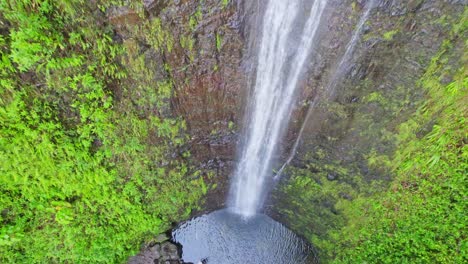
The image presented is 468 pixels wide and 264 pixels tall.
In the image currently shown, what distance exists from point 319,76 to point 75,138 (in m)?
4.21

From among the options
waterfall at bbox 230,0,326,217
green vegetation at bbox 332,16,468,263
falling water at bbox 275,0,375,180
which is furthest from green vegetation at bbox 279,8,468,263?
waterfall at bbox 230,0,326,217

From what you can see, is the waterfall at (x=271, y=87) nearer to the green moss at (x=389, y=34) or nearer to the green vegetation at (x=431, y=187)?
the green moss at (x=389, y=34)

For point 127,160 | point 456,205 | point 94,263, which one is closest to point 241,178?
point 127,160

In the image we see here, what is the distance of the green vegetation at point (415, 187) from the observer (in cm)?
335

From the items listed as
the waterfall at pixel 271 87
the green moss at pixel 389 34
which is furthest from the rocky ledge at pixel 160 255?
the green moss at pixel 389 34

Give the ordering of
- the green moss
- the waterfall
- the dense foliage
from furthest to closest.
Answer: the waterfall, the green moss, the dense foliage

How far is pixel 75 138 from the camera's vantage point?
3918 mm

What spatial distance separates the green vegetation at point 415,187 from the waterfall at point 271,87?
1.02 metres

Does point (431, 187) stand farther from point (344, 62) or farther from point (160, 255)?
point (160, 255)

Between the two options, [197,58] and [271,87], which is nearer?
[197,58]

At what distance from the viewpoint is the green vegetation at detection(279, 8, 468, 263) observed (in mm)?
3346

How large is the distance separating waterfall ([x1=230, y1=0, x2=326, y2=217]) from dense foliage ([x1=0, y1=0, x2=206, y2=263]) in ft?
5.47

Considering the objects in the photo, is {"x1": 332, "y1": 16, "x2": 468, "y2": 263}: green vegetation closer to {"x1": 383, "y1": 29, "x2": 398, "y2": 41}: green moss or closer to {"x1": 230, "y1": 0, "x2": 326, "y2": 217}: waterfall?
{"x1": 383, "y1": 29, "x2": 398, "y2": 41}: green moss

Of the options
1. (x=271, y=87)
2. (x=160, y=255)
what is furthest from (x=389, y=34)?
(x=160, y=255)
